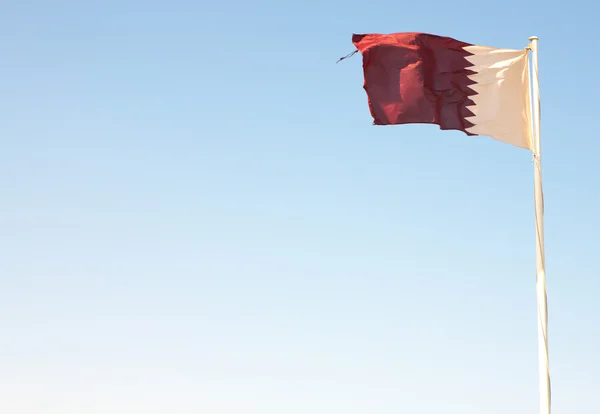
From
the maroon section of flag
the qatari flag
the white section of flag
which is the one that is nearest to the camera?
the white section of flag

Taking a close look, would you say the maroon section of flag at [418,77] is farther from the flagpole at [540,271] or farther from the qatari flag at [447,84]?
the flagpole at [540,271]

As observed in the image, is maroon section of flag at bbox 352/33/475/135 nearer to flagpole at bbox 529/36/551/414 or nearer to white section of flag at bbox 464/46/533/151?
white section of flag at bbox 464/46/533/151

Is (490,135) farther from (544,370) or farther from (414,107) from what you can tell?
(544,370)

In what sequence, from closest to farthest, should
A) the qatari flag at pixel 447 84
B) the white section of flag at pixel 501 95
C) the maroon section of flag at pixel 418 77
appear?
the white section of flag at pixel 501 95
the qatari flag at pixel 447 84
the maroon section of flag at pixel 418 77

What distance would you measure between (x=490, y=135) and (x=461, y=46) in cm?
280

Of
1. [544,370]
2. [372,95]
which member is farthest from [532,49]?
[544,370]

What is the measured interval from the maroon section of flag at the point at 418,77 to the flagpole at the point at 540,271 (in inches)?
80.8

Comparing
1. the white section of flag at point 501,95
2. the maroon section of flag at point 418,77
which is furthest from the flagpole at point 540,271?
the maroon section of flag at point 418,77

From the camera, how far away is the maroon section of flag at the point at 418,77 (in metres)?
24.8

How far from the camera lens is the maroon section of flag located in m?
24.8

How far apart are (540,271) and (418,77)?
6.67 metres

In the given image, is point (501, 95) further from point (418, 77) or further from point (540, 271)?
point (540, 271)

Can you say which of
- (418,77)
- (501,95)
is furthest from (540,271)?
(418,77)

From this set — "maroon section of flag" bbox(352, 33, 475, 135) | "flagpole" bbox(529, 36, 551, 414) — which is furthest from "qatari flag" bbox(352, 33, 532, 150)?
"flagpole" bbox(529, 36, 551, 414)
